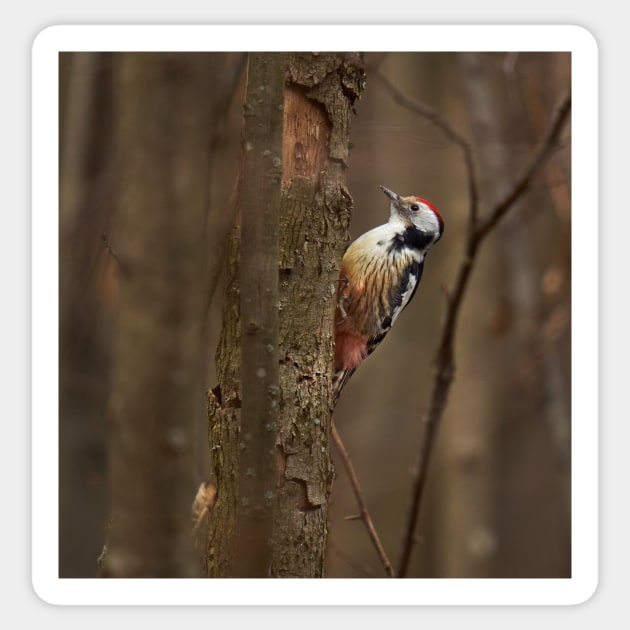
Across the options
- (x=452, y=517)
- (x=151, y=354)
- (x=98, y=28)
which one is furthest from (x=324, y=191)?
(x=452, y=517)

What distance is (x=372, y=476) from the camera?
164 inches

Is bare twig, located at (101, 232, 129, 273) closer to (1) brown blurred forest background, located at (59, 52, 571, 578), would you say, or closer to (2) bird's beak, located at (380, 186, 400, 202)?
(1) brown blurred forest background, located at (59, 52, 571, 578)

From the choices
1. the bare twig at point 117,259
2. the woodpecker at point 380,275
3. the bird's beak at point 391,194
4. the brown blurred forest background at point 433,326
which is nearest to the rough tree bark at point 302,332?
the brown blurred forest background at point 433,326

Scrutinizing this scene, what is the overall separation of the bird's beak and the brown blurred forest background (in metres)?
0.03

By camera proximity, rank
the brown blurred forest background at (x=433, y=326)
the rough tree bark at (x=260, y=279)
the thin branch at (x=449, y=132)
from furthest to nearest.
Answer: the thin branch at (x=449, y=132), the brown blurred forest background at (x=433, y=326), the rough tree bark at (x=260, y=279)

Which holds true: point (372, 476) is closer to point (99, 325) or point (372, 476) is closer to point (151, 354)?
point (99, 325)

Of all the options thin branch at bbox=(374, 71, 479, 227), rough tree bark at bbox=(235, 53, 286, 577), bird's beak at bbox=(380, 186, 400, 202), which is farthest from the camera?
bird's beak at bbox=(380, 186, 400, 202)

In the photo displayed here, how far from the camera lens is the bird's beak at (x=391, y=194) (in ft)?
8.28

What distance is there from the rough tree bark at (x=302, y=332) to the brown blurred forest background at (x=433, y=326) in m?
0.09

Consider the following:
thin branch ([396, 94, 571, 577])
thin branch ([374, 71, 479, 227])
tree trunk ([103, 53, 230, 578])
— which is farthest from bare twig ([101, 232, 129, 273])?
thin branch ([396, 94, 571, 577])

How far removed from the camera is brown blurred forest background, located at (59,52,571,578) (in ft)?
6.96

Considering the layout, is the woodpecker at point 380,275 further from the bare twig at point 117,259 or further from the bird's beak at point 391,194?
the bare twig at point 117,259
